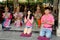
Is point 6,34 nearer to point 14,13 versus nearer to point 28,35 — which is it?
point 28,35

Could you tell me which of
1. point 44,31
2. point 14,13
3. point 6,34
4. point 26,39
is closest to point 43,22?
point 44,31

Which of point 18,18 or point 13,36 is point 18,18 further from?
point 13,36

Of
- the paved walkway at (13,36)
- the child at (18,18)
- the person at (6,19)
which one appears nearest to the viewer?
the paved walkway at (13,36)

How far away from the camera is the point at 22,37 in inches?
312

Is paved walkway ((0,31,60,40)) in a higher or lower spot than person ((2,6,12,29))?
lower

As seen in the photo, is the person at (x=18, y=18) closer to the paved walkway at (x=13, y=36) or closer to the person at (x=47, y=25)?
the paved walkway at (x=13, y=36)

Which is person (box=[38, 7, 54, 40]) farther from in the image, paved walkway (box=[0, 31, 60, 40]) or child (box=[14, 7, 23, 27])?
child (box=[14, 7, 23, 27])

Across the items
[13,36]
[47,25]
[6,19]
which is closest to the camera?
[47,25]

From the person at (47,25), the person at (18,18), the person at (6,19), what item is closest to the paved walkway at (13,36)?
the person at (47,25)

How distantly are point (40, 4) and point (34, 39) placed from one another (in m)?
3.41

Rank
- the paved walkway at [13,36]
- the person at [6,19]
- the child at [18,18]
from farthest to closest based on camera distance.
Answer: the child at [18,18] → the person at [6,19] → the paved walkway at [13,36]

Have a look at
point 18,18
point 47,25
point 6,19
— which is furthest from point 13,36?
point 18,18

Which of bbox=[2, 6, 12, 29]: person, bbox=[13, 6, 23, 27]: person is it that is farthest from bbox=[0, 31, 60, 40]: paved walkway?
bbox=[13, 6, 23, 27]: person

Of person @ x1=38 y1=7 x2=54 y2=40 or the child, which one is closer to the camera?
person @ x1=38 y1=7 x2=54 y2=40
